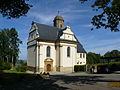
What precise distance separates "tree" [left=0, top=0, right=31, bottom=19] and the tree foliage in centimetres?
5203

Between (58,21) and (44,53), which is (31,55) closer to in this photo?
(44,53)

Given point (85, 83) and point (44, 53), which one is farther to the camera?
point (44, 53)

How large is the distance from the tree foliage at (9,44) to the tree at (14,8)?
5203 centimetres

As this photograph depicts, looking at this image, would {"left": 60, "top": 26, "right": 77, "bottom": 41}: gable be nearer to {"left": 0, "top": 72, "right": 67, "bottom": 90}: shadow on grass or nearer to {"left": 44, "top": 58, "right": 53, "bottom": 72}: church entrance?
{"left": 44, "top": 58, "right": 53, "bottom": 72}: church entrance

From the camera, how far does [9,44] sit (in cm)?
6731

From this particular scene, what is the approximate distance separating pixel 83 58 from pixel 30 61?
1906 centimetres

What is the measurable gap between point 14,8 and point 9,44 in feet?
182

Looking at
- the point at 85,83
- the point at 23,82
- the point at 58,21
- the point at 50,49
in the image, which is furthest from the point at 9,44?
the point at 85,83

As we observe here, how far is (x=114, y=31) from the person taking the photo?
15656 mm

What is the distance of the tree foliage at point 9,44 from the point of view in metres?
65.7

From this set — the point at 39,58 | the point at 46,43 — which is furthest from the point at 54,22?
the point at 39,58

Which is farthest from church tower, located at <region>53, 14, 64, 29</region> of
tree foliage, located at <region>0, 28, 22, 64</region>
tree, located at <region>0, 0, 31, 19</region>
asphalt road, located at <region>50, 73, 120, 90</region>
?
tree, located at <region>0, 0, 31, 19</region>

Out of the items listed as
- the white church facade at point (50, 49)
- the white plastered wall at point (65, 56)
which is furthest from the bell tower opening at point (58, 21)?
the white plastered wall at point (65, 56)

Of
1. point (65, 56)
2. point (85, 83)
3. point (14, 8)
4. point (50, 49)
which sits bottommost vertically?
point (85, 83)
